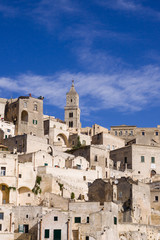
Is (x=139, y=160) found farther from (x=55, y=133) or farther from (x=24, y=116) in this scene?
(x=24, y=116)

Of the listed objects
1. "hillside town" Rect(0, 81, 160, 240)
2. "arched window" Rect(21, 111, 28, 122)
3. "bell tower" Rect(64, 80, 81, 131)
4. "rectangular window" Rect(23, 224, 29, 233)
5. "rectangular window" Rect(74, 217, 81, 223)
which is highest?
"bell tower" Rect(64, 80, 81, 131)

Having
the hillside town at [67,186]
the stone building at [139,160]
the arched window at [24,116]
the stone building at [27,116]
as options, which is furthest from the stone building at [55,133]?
the stone building at [139,160]

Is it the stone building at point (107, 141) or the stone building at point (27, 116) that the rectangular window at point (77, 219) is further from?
the stone building at point (107, 141)

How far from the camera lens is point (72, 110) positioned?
324 feet

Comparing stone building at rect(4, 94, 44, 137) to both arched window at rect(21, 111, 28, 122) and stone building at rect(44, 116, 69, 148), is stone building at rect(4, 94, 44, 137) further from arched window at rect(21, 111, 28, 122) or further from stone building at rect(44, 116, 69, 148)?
stone building at rect(44, 116, 69, 148)

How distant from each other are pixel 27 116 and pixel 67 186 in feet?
70.4

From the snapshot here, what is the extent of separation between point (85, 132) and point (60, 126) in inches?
347

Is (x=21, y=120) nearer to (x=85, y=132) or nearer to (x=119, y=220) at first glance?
(x=85, y=132)

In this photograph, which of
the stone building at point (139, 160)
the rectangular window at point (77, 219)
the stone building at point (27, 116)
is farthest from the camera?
the stone building at point (27, 116)

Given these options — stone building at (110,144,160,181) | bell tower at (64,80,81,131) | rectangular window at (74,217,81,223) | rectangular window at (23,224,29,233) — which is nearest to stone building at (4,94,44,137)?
stone building at (110,144,160,181)

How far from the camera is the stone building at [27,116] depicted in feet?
252

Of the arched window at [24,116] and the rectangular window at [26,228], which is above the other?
the arched window at [24,116]

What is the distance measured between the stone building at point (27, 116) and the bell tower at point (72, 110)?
58.3 ft

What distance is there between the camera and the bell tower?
96.9m
